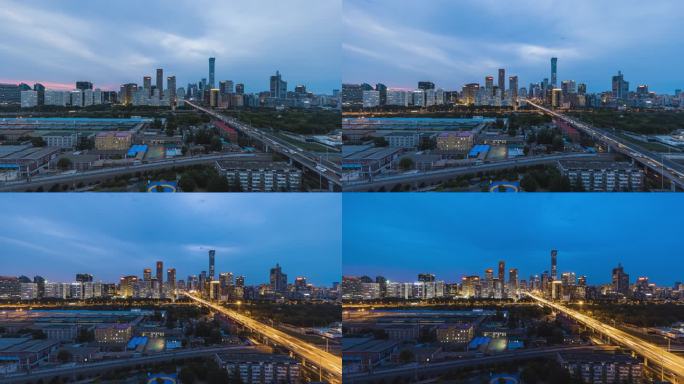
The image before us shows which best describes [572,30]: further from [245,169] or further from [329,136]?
[245,169]

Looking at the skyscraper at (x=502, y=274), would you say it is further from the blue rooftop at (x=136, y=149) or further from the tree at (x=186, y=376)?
the blue rooftop at (x=136, y=149)

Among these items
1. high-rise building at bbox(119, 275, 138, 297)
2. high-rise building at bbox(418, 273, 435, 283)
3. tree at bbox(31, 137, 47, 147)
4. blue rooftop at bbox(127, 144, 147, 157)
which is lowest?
high-rise building at bbox(119, 275, 138, 297)

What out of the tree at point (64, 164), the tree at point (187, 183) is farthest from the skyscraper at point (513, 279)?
the tree at point (64, 164)

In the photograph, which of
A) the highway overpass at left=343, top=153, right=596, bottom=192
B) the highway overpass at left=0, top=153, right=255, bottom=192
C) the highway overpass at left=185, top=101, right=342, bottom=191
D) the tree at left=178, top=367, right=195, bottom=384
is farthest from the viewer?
the tree at left=178, top=367, right=195, bottom=384

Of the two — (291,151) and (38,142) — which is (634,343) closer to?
(291,151)

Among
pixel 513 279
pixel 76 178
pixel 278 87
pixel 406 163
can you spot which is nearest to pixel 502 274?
pixel 513 279

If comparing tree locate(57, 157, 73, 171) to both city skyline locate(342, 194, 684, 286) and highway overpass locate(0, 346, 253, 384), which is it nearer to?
highway overpass locate(0, 346, 253, 384)

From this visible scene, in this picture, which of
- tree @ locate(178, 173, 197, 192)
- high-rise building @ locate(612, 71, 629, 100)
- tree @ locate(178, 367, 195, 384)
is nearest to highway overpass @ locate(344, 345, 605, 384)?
tree @ locate(178, 367, 195, 384)
